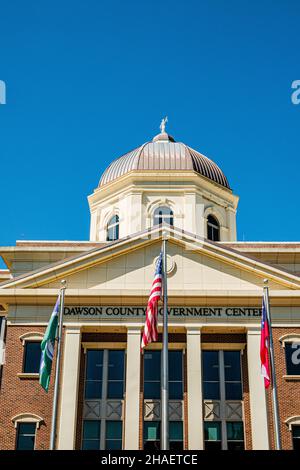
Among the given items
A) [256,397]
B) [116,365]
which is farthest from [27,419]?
[256,397]

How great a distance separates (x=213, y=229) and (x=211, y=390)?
1205 centimetres

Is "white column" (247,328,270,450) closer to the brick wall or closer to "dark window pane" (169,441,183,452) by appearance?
"dark window pane" (169,441,183,452)

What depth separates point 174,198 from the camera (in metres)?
37.4

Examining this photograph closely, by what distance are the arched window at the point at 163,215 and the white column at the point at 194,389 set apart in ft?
33.8

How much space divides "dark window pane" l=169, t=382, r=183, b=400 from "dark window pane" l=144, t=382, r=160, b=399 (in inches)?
21.3

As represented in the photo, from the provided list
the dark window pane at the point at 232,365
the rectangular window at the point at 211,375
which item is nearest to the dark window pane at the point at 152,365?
the rectangular window at the point at 211,375

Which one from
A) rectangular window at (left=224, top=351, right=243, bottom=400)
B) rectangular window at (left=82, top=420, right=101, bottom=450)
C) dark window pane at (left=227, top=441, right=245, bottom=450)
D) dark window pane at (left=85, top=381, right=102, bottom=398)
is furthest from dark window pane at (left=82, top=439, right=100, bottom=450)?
rectangular window at (left=224, top=351, right=243, bottom=400)

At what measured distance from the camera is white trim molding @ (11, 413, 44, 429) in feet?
86.9

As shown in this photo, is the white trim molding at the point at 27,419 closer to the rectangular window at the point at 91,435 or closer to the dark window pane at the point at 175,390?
the rectangular window at the point at 91,435

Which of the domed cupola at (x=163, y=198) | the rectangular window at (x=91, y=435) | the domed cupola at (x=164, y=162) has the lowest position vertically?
the rectangular window at (x=91, y=435)

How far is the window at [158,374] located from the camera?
1090 inches

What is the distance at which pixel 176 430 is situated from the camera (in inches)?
1069

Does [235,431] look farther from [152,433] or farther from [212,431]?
[152,433]
